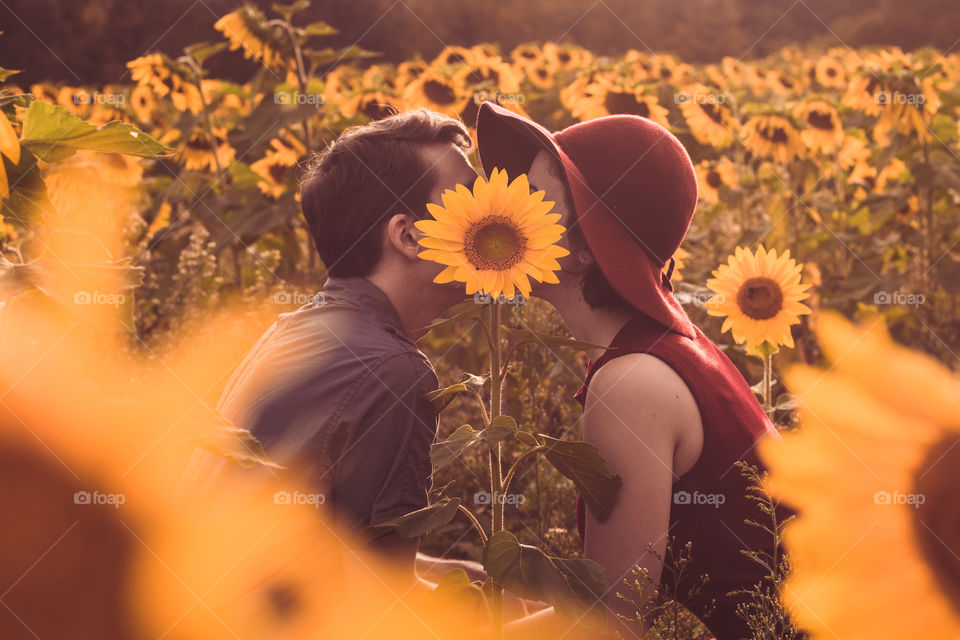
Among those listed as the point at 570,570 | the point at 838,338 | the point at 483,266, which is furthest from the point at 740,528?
the point at 838,338

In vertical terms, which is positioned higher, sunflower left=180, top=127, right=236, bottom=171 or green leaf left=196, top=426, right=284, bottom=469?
sunflower left=180, top=127, right=236, bottom=171

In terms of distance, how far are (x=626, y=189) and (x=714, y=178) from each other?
3170 millimetres

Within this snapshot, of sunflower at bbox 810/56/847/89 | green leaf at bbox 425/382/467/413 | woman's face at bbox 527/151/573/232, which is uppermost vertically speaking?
sunflower at bbox 810/56/847/89

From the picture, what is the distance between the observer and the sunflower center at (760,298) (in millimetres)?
1950

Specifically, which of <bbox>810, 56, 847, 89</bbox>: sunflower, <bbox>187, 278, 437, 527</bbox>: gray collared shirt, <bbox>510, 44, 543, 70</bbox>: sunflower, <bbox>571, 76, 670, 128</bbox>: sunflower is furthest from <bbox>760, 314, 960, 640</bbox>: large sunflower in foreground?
<bbox>810, 56, 847, 89</bbox>: sunflower

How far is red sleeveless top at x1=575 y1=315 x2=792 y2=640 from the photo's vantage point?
162 centimetres

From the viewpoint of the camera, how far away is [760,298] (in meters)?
1.96

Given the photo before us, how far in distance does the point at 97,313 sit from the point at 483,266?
57 cm

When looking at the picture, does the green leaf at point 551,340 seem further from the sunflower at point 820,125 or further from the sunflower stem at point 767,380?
the sunflower at point 820,125

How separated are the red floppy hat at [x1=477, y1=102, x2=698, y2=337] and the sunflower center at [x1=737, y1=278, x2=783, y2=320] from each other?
0.70ft

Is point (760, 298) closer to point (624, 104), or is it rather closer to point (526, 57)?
point (624, 104)

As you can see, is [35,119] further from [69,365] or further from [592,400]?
[592,400]

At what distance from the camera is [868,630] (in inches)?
12.0

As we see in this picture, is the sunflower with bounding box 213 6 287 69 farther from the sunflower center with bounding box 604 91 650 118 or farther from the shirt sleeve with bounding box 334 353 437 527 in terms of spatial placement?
the shirt sleeve with bounding box 334 353 437 527
